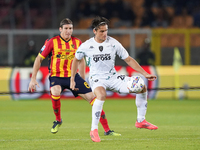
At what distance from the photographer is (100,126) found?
8766 millimetres

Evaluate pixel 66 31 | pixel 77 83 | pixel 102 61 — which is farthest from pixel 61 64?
pixel 102 61

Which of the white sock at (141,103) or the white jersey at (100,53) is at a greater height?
the white jersey at (100,53)

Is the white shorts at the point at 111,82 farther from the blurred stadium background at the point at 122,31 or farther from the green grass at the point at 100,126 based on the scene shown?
the blurred stadium background at the point at 122,31

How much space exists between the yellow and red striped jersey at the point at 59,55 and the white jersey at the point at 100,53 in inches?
44.0

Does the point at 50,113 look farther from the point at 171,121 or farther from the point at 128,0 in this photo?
the point at 128,0

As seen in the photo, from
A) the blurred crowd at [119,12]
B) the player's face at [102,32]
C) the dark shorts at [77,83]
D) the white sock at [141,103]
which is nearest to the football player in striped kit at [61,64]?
the dark shorts at [77,83]

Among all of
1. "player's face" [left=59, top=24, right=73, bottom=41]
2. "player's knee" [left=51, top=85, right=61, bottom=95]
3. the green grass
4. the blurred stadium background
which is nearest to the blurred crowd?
the blurred stadium background

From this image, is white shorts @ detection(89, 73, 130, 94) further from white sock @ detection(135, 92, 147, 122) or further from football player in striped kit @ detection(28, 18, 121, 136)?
football player in striped kit @ detection(28, 18, 121, 136)

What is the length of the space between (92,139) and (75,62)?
49.8 inches

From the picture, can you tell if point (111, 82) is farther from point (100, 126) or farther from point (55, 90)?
point (100, 126)

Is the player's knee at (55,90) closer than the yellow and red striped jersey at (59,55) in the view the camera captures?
Yes

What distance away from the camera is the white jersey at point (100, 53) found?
690 centimetres

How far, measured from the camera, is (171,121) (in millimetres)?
9648

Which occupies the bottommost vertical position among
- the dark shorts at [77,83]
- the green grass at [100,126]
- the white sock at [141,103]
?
the green grass at [100,126]
